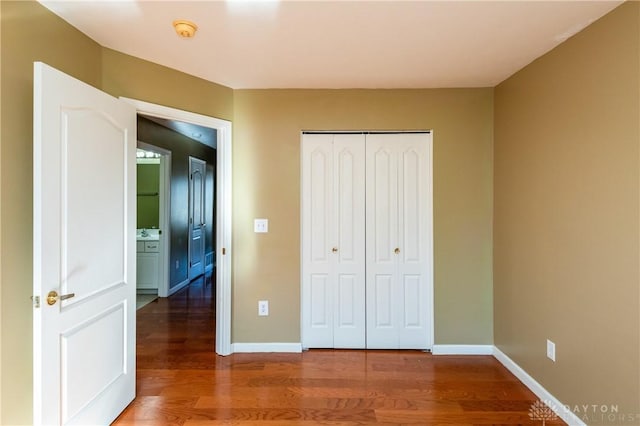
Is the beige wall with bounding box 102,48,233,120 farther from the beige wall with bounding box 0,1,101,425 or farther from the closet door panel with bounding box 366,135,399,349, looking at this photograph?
the closet door panel with bounding box 366,135,399,349

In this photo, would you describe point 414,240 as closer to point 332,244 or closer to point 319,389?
point 332,244

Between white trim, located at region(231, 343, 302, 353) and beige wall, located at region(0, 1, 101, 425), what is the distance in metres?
1.49

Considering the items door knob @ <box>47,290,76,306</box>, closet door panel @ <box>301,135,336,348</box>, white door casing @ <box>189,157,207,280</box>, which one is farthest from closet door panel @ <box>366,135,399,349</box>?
white door casing @ <box>189,157,207,280</box>

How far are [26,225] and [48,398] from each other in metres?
0.84

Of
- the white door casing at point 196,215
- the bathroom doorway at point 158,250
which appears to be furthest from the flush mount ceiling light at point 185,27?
the white door casing at point 196,215

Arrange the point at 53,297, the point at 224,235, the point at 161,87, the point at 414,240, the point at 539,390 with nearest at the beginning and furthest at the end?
the point at 53,297 < the point at 539,390 < the point at 161,87 < the point at 224,235 < the point at 414,240

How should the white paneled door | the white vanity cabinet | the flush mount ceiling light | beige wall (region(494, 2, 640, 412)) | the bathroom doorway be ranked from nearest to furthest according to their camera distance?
beige wall (region(494, 2, 640, 412)) < the flush mount ceiling light < the white paneled door < the bathroom doorway < the white vanity cabinet

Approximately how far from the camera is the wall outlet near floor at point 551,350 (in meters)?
2.06

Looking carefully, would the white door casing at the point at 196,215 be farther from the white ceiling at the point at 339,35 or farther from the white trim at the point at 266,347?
the white ceiling at the point at 339,35

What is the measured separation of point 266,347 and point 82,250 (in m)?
1.74

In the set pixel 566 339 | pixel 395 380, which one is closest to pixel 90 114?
pixel 395 380

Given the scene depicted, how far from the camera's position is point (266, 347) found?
2.85 metres

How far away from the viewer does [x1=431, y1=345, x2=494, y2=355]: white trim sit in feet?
9.26

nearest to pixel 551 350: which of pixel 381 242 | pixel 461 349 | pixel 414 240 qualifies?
pixel 461 349
